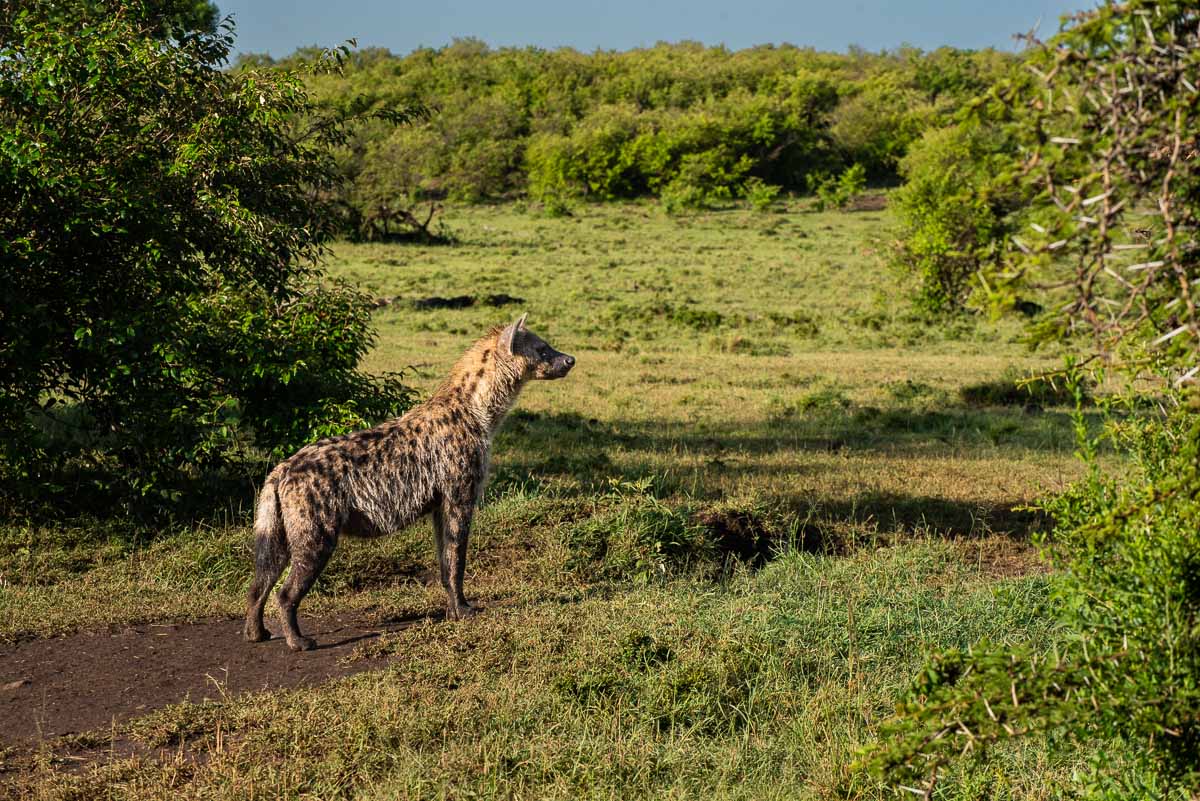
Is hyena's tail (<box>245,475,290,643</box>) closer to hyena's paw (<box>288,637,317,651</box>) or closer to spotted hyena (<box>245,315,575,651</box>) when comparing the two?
spotted hyena (<box>245,315,575,651</box>)

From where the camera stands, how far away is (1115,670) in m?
3.25

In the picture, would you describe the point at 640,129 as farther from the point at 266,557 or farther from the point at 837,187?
the point at 266,557

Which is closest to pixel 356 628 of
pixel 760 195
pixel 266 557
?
pixel 266 557

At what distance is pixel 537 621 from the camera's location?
22.7ft

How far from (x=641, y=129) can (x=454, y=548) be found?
6196 cm

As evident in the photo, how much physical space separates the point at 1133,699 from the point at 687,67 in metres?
104

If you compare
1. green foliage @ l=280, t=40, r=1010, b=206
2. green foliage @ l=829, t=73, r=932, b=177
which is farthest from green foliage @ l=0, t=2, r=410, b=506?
green foliage @ l=829, t=73, r=932, b=177

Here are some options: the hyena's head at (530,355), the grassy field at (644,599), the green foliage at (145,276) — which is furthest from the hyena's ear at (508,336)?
the green foliage at (145,276)

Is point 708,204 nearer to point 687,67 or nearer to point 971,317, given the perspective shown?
point 971,317

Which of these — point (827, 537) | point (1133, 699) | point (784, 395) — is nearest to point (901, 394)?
point (784, 395)

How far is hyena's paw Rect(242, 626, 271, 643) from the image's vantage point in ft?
22.2

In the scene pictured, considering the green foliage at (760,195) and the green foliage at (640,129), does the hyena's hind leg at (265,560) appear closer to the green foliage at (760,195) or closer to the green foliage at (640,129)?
the green foliage at (640,129)

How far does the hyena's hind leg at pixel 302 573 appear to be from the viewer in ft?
21.6

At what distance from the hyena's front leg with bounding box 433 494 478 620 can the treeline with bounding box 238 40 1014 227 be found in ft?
115
